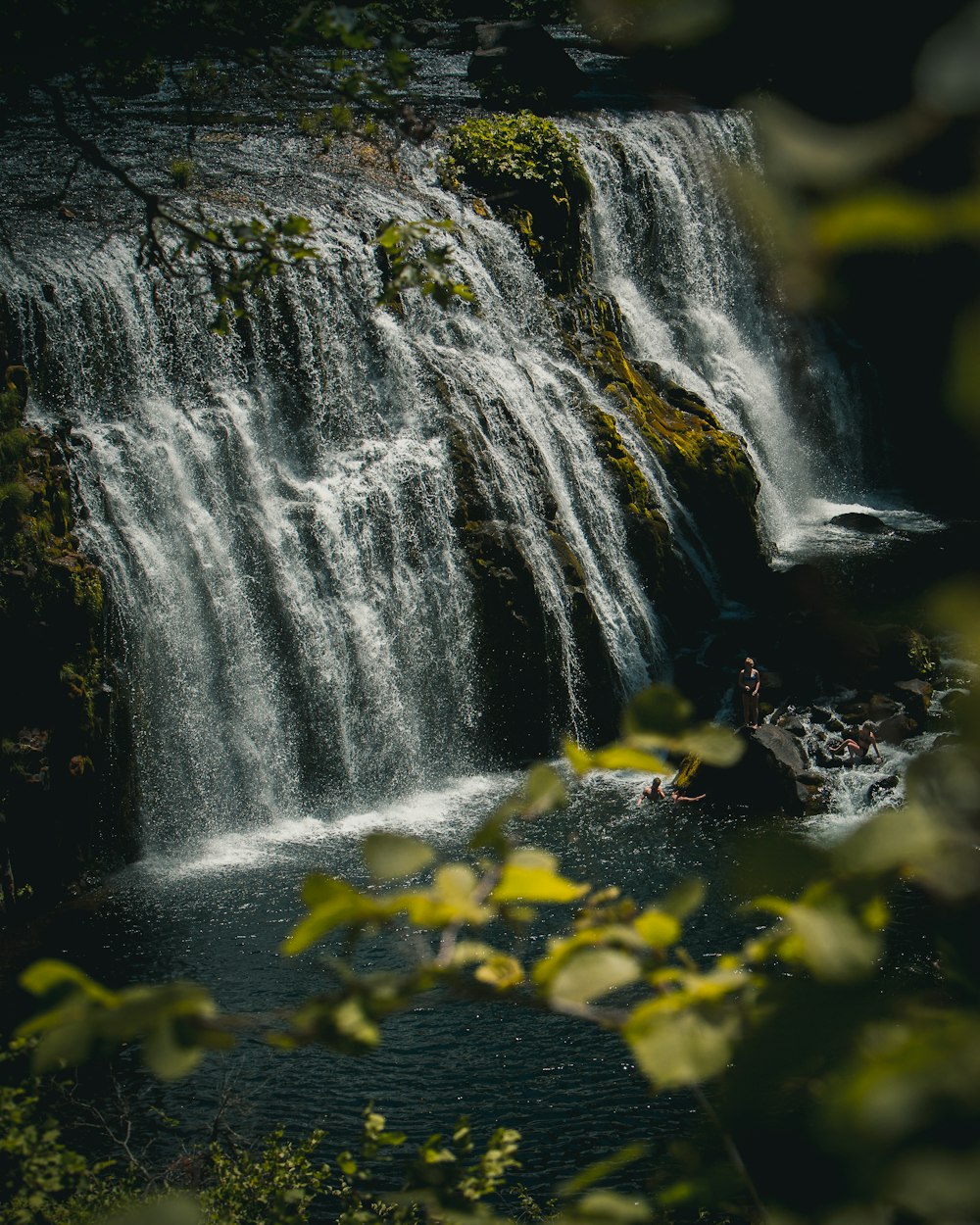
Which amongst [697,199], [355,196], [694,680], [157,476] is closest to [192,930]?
[157,476]

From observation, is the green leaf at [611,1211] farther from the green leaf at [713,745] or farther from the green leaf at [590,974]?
the green leaf at [713,745]

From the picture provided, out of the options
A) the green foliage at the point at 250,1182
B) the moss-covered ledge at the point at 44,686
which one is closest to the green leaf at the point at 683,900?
the green foliage at the point at 250,1182

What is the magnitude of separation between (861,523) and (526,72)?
1226 centimetres

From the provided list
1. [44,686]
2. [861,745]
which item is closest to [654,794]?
[861,745]

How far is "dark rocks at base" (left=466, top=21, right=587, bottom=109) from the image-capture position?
2266 cm

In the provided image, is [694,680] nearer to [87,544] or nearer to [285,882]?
[285,882]

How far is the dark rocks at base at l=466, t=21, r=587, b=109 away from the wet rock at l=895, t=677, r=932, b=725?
1463 cm

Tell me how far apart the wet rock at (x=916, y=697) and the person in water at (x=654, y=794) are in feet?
11.6

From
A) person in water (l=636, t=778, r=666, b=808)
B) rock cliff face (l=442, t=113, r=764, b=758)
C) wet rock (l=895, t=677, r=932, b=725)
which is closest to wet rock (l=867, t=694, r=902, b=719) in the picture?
wet rock (l=895, t=677, r=932, b=725)

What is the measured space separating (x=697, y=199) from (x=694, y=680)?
38.8 ft

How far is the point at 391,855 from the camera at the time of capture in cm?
97

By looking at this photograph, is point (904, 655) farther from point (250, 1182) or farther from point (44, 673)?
point (250, 1182)

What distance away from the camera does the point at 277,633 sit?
1396 centimetres

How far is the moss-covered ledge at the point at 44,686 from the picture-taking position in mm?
11086
